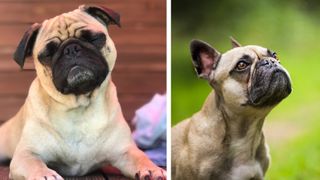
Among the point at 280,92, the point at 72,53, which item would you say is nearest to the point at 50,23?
the point at 72,53

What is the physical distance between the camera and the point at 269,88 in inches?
75.2

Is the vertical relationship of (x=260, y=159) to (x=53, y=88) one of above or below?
below

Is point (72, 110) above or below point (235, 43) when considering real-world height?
below

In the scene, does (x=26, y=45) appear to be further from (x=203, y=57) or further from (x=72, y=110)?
(x=203, y=57)

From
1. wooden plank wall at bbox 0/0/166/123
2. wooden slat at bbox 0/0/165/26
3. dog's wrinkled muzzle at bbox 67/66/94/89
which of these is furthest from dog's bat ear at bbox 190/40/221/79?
dog's wrinkled muzzle at bbox 67/66/94/89

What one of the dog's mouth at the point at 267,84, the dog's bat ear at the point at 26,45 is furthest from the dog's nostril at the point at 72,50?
the dog's mouth at the point at 267,84

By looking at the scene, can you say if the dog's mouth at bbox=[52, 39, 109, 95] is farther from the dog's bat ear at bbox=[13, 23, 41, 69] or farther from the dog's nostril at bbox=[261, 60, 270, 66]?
the dog's nostril at bbox=[261, 60, 270, 66]

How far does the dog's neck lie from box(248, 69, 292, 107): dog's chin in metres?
0.08

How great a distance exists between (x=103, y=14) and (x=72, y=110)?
327mm

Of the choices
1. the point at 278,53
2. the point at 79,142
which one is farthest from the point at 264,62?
the point at 79,142

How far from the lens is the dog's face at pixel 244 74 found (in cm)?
192

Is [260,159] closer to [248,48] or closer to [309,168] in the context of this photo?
[309,168]

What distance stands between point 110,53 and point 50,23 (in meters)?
0.21

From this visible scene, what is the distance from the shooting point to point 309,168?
2053mm
